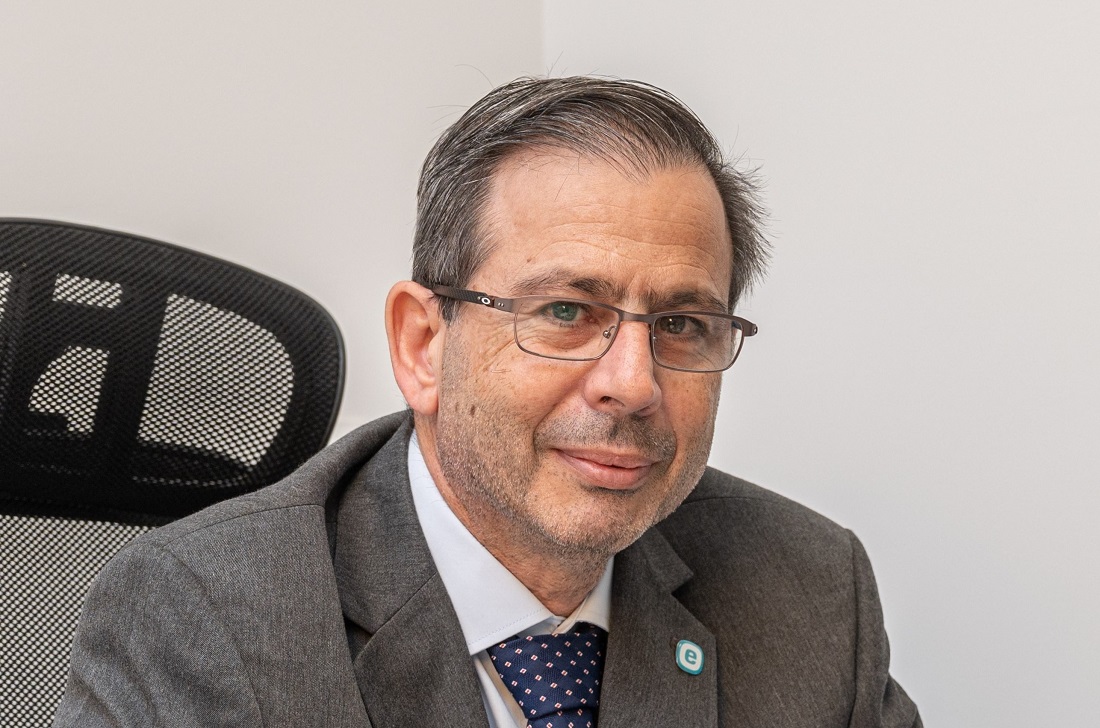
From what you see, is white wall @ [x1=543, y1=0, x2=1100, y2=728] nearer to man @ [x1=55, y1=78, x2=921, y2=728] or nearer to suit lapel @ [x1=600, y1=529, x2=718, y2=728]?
man @ [x1=55, y1=78, x2=921, y2=728]

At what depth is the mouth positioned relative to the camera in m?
1.26

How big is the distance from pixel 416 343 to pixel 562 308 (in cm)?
24

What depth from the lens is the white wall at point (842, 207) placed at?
5.78 ft

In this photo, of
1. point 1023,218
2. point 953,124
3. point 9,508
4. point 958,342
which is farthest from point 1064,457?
point 9,508

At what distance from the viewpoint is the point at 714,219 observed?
1.40 metres

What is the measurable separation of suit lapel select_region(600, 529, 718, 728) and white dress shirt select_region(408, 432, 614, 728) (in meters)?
0.08

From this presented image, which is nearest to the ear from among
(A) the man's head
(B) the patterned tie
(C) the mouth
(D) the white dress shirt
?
(A) the man's head

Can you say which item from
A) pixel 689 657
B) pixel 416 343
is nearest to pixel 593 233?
pixel 416 343

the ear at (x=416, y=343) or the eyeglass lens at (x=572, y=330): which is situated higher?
the eyeglass lens at (x=572, y=330)

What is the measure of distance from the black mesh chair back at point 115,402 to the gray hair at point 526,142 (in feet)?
0.68

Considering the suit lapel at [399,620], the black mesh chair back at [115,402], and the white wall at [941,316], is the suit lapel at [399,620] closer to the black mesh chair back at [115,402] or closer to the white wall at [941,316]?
the black mesh chair back at [115,402]

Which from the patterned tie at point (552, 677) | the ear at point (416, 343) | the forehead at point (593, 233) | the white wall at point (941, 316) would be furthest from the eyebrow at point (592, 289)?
the white wall at point (941, 316)

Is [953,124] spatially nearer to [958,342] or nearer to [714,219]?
[958,342]

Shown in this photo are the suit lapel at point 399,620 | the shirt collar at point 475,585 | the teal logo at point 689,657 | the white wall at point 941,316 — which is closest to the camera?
the suit lapel at point 399,620
